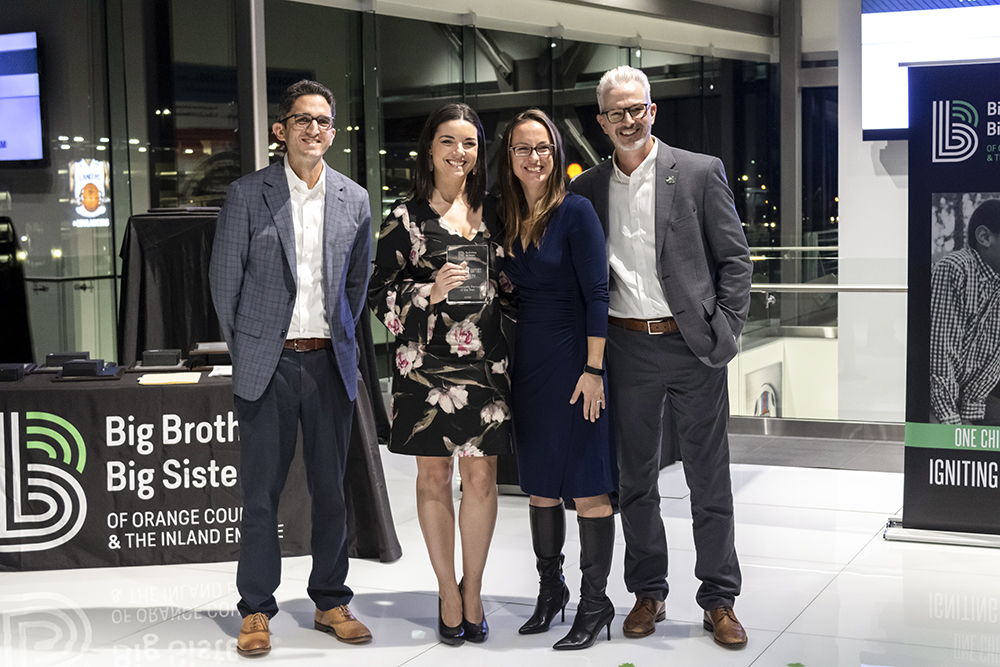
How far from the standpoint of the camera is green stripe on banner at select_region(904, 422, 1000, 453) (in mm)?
4367

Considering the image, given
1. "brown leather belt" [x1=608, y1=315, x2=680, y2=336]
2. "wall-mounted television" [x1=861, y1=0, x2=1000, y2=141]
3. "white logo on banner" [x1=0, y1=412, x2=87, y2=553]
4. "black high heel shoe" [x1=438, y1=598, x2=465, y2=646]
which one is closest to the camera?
"brown leather belt" [x1=608, y1=315, x2=680, y2=336]

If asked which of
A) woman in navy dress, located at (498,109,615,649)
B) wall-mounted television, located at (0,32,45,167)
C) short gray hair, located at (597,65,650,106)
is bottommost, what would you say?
woman in navy dress, located at (498,109,615,649)

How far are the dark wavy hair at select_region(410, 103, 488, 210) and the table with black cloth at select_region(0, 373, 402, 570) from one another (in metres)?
1.26

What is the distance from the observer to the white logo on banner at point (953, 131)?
14.1 ft

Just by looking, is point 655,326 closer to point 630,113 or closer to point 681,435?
point 681,435

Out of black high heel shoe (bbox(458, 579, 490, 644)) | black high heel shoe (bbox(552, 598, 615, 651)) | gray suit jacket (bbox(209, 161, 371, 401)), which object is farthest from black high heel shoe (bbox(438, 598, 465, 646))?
gray suit jacket (bbox(209, 161, 371, 401))

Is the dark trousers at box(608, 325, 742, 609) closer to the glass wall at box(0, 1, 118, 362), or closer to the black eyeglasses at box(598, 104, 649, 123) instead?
the black eyeglasses at box(598, 104, 649, 123)

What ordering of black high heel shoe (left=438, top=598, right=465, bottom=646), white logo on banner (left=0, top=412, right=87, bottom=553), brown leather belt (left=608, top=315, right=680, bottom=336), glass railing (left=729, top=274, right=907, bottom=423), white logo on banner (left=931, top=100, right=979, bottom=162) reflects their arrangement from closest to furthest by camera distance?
brown leather belt (left=608, top=315, right=680, bottom=336) → black high heel shoe (left=438, top=598, right=465, bottom=646) → white logo on banner (left=0, top=412, right=87, bottom=553) → white logo on banner (left=931, top=100, right=979, bottom=162) → glass railing (left=729, top=274, right=907, bottom=423)

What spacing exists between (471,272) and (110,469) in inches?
76.0

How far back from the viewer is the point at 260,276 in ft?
10.6

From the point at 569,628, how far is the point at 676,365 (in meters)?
0.97

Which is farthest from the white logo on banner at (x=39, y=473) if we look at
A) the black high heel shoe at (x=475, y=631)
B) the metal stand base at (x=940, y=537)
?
the metal stand base at (x=940, y=537)

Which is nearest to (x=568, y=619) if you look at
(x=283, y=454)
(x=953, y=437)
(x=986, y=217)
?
(x=283, y=454)

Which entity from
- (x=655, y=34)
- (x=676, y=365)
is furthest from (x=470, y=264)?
(x=655, y=34)
